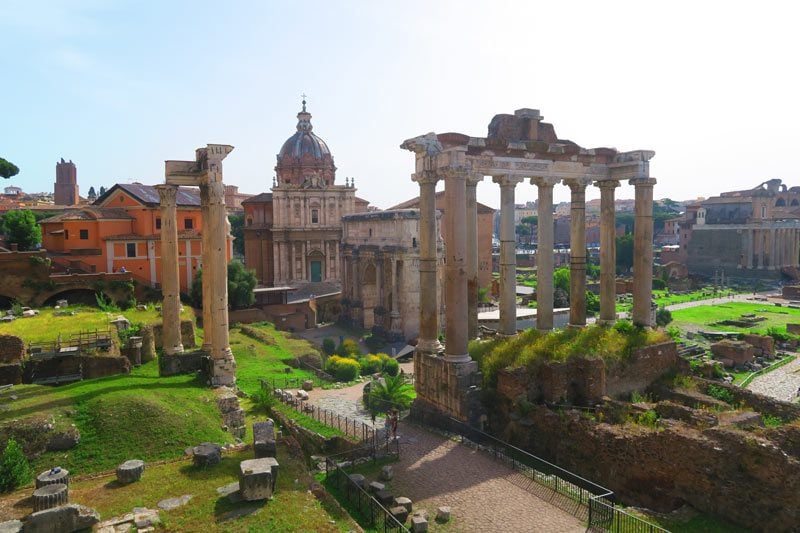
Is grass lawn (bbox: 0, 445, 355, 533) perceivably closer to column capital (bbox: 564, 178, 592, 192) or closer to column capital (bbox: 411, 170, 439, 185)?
column capital (bbox: 411, 170, 439, 185)

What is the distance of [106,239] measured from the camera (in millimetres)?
37625

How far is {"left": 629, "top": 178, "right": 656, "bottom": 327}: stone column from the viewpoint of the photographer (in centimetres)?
2073

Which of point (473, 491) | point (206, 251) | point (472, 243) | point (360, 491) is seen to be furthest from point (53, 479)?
point (472, 243)

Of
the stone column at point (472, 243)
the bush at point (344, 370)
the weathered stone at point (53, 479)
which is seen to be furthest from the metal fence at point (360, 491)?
the bush at point (344, 370)

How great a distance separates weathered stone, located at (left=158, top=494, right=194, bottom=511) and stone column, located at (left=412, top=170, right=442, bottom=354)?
8.87 m

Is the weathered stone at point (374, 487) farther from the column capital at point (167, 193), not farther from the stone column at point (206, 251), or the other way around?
the column capital at point (167, 193)

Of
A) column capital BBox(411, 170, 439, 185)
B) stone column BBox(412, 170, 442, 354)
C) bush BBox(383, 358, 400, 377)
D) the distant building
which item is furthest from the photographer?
the distant building

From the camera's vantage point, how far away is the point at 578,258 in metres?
21.7

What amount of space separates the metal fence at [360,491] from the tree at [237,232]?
2318 inches

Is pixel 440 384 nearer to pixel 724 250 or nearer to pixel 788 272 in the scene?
pixel 788 272

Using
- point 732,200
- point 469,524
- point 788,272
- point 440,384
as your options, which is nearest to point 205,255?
point 440,384

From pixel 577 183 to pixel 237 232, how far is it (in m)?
58.4

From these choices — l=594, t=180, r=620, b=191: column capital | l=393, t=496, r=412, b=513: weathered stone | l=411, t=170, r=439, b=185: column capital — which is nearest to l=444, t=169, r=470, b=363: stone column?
l=411, t=170, r=439, b=185: column capital

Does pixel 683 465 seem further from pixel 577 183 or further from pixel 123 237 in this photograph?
pixel 123 237
